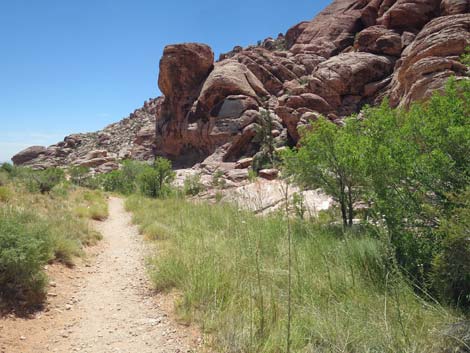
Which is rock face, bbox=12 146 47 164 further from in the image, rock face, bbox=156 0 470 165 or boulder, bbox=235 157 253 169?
boulder, bbox=235 157 253 169

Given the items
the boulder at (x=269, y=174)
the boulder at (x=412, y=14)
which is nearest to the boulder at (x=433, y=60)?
the boulder at (x=269, y=174)

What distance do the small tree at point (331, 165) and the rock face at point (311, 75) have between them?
952cm

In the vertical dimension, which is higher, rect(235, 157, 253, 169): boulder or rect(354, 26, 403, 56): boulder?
rect(354, 26, 403, 56): boulder

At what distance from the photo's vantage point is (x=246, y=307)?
3123 millimetres

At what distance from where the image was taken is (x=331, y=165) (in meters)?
8.85

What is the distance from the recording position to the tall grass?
2.46 m

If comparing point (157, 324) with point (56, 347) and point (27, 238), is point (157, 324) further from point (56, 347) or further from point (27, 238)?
point (27, 238)

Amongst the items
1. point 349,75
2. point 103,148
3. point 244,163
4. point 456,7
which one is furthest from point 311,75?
point 103,148

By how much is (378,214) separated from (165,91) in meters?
47.6

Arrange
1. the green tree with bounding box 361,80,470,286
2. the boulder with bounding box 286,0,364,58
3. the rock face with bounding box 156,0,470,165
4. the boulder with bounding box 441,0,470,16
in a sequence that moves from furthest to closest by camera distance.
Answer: the boulder with bounding box 286,0,364,58 < the boulder with bounding box 441,0,470,16 < the rock face with bounding box 156,0,470,165 < the green tree with bounding box 361,80,470,286

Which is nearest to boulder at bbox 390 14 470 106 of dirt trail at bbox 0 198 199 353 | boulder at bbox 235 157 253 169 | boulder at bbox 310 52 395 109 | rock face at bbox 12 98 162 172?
boulder at bbox 310 52 395 109

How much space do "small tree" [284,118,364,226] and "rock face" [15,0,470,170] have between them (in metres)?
11.5

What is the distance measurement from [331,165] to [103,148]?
7964cm

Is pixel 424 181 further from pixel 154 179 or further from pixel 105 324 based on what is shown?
pixel 154 179
